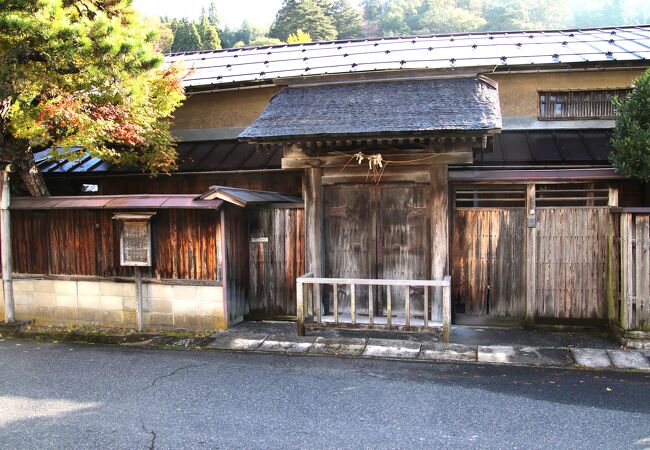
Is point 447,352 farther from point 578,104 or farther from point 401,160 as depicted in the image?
point 578,104

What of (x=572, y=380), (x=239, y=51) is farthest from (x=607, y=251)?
(x=239, y=51)

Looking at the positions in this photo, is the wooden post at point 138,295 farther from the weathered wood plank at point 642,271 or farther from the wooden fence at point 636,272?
the weathered wood plank at point 642,271

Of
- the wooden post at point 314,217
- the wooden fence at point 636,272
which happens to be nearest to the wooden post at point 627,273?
the wooden fence at point 636,272

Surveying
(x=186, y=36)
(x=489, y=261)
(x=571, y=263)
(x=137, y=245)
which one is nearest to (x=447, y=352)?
(x=489, y=261)

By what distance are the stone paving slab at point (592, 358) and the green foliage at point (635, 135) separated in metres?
2.78

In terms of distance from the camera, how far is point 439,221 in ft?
26.8

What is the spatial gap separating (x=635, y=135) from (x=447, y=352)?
174 inches

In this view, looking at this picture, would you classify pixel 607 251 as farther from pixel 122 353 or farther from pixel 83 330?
pixel 83 330

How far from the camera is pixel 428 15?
56844 mm

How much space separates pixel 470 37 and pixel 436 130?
7.58 m

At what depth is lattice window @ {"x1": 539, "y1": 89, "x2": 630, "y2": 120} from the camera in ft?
33.9

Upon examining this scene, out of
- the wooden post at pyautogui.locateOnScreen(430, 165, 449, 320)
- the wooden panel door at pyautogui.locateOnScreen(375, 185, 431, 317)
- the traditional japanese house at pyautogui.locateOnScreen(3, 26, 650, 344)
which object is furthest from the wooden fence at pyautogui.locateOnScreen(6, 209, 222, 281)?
the wooden post at pyautogui.locateOnScreen(430, 165, 449, 320)

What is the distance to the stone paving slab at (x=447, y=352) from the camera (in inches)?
278

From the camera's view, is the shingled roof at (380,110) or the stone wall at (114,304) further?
the stone wall at (114,304)
